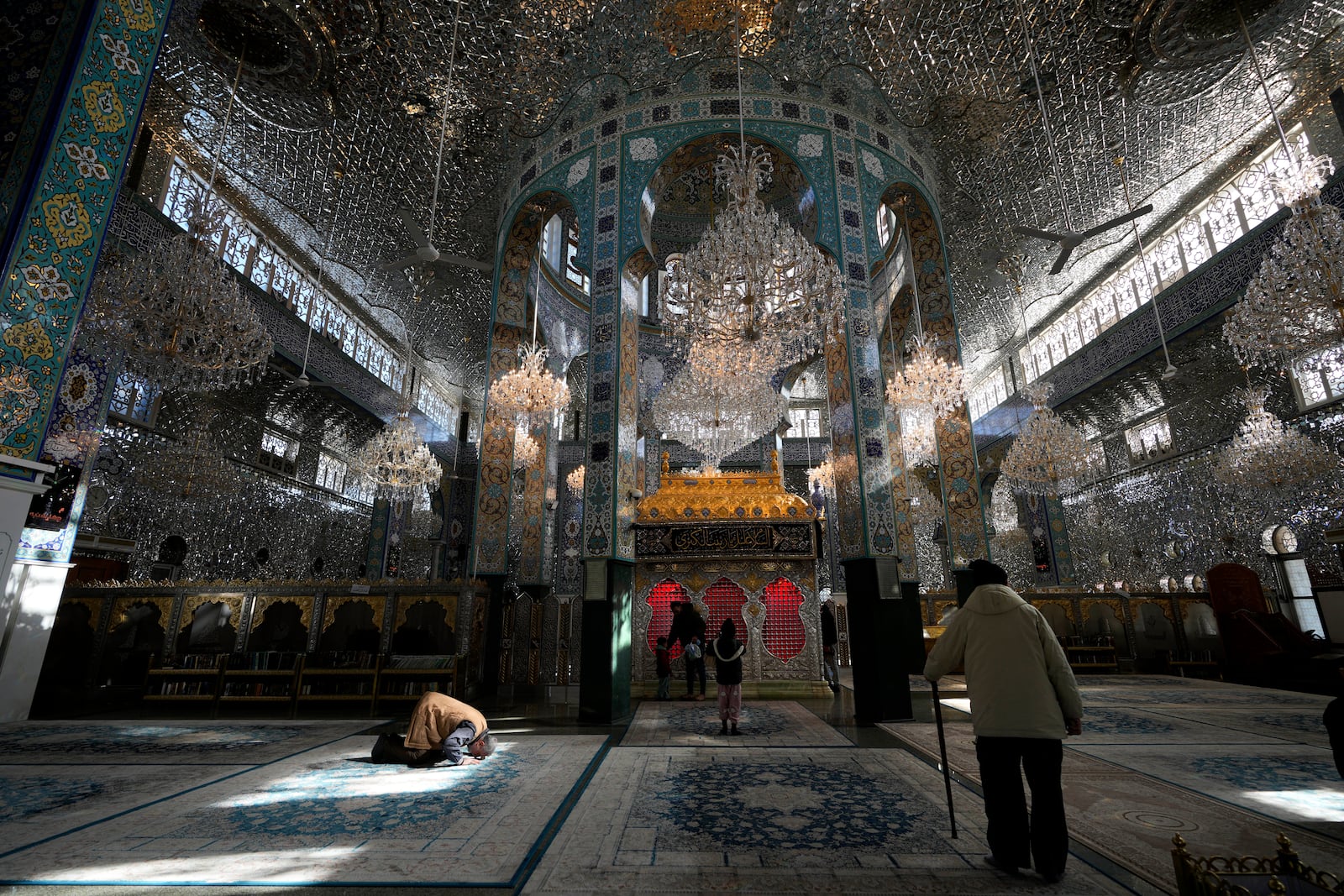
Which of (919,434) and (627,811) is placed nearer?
(627,811)

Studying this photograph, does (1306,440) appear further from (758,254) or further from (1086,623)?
(758,254)

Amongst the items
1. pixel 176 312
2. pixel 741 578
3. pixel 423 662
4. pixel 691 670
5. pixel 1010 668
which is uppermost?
pixel 176 312

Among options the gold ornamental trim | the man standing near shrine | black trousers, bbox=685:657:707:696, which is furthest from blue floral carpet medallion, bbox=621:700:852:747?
the man standing near shrine

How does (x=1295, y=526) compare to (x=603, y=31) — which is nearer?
Result: (x=603, y=31)

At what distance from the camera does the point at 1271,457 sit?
8.05 m

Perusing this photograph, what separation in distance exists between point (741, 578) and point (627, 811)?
553cm

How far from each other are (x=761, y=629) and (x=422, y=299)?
354 inches

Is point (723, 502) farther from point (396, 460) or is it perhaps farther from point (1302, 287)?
point (1302, 287)

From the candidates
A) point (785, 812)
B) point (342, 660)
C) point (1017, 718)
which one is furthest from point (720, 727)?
point (342, 660)

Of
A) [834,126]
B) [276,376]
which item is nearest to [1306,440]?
[834,126]

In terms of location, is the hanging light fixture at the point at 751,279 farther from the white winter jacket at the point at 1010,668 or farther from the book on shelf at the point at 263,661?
the book on shelf at the point at 263,661

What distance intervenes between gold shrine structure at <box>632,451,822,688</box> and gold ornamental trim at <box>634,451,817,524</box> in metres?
0.02

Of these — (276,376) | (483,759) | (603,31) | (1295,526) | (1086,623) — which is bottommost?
(483,759)

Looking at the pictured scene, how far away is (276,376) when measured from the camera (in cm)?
1034
